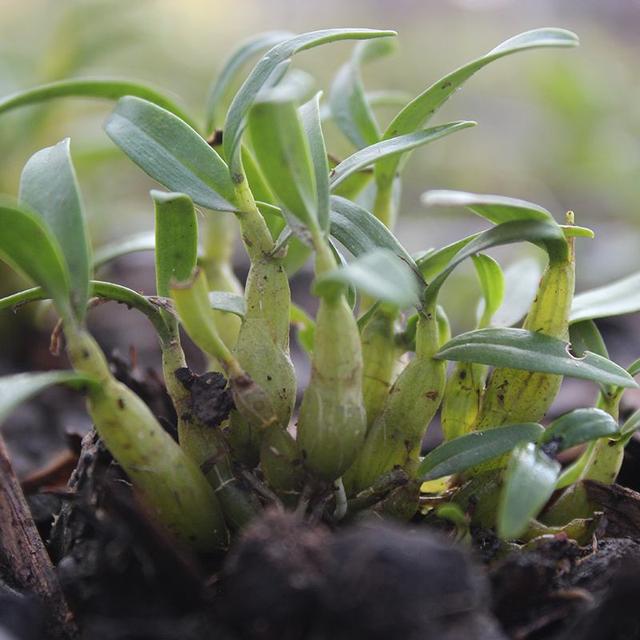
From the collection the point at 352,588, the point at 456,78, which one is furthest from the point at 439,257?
the point at 352,588

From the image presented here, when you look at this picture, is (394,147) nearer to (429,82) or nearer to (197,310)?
(197,310)

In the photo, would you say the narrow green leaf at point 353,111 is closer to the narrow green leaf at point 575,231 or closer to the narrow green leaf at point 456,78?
the narrow green leaf at point 456,78

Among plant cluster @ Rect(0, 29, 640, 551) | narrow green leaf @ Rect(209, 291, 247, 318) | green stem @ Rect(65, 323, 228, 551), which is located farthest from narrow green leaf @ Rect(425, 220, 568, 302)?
green stem @ Rect(65, 323, 228, 551)

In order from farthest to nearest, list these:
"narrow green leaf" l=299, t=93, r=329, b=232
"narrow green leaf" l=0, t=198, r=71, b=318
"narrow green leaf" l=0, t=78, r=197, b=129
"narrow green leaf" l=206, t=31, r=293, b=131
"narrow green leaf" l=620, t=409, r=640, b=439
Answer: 1. "narrow green leaf" l=206, t=31, r=293, b=131
2. "narrow green leaf" l=0, t=78, r=197, b=129
3. "narrow green leaf" l=620, t=409, r=640, b=439
4. "narrow green leaf" l=299, t=93, r=329, b=232
5. "narrow green leaf" l=0, t=198, r=71, b=318

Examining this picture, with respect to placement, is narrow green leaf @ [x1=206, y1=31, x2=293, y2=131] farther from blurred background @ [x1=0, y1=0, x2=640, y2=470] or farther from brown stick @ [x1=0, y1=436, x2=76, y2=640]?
blurred background @ [x1=0, y1=0, x2=640, y2=470]

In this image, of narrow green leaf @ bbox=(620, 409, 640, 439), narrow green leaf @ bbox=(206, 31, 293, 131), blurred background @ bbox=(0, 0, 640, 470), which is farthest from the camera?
blurred background @ bbox=(0, 0, 640, 470)

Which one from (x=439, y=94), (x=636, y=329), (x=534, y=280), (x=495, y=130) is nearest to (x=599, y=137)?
(x=495, y=130)

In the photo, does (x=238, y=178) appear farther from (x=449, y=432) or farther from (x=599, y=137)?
(x=599, y=137)
